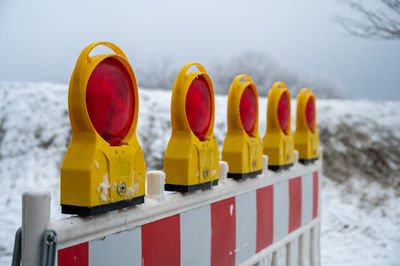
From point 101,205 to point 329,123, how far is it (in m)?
7.57

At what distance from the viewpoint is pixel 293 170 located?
256cm

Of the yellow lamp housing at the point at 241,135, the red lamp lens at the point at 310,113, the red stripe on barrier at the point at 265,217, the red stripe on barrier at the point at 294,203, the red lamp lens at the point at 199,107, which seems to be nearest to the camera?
the red lamp lens at the point at 199,107

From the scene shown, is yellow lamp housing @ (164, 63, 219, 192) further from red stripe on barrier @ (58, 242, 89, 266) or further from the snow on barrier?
red stripe on barrier @ (58, 242, 89, 266)

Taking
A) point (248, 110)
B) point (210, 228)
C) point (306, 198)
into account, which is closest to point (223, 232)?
point (210, 228)

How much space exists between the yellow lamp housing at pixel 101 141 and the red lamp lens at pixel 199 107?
0.30m

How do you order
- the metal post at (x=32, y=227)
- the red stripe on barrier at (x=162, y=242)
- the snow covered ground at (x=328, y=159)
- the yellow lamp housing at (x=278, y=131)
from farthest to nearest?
the snow covered ground at (x=328, y=159), the yellow lamp housing at (x=278, y=131), the red stripe on barrier at (x=162, y=242), the metal post at (x=32, y=227)

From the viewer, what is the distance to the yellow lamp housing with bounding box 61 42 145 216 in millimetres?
1151

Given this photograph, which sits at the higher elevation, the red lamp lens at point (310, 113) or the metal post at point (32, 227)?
the red lamp lens at point (310, 113)

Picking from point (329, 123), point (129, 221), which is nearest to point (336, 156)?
point (329, 123)

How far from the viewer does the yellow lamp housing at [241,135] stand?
191 centimetres

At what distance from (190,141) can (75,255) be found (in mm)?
620

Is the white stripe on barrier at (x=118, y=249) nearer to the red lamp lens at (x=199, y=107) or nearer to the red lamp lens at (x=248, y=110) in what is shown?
the red lamp lens at (x=199, y=107)

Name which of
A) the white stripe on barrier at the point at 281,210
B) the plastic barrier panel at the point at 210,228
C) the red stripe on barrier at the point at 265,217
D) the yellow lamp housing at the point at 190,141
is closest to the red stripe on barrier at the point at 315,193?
the plastic barrier panel at the point at 210,228

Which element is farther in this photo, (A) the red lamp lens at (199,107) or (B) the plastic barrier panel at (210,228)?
(A) the red lamp lens at (199,107)
